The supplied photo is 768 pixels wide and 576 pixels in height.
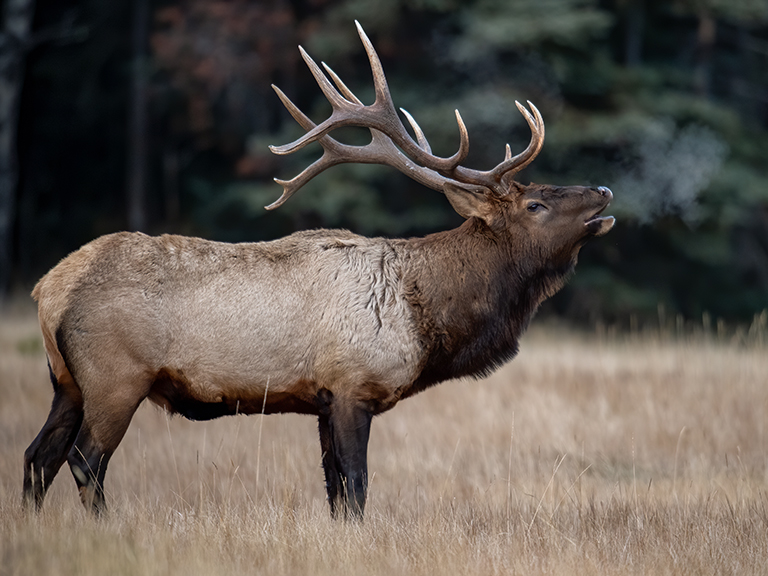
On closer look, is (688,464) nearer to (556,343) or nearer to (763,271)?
(556,343)

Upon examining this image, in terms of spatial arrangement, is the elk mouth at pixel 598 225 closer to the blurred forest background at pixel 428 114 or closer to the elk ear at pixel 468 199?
the elk ear at pixel 468 199

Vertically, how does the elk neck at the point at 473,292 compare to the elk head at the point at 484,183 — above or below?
below

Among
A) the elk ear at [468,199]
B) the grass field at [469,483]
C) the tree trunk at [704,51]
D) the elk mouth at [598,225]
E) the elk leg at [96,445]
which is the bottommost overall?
the grass field at [469,483]

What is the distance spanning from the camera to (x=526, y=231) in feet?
16.9

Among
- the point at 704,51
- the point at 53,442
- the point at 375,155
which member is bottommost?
the point at 53,442

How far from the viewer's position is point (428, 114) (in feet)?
Answer: 47.0

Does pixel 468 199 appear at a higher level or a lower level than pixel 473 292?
higher

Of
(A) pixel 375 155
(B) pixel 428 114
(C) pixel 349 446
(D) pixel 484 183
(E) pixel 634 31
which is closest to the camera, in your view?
(C) pixel 349 446

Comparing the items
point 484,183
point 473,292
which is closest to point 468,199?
point 484,183

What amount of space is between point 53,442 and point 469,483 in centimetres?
283

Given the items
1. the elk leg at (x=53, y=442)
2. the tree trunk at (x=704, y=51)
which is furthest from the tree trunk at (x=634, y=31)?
the elk leg at (x=53, y=442)

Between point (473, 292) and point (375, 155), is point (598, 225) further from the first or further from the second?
point (375, 155)

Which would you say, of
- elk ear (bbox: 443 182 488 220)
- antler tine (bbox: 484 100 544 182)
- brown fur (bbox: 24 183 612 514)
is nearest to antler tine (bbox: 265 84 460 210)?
elk ear (bbox: 443 182 488 220)

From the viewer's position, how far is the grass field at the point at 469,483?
3869mm
